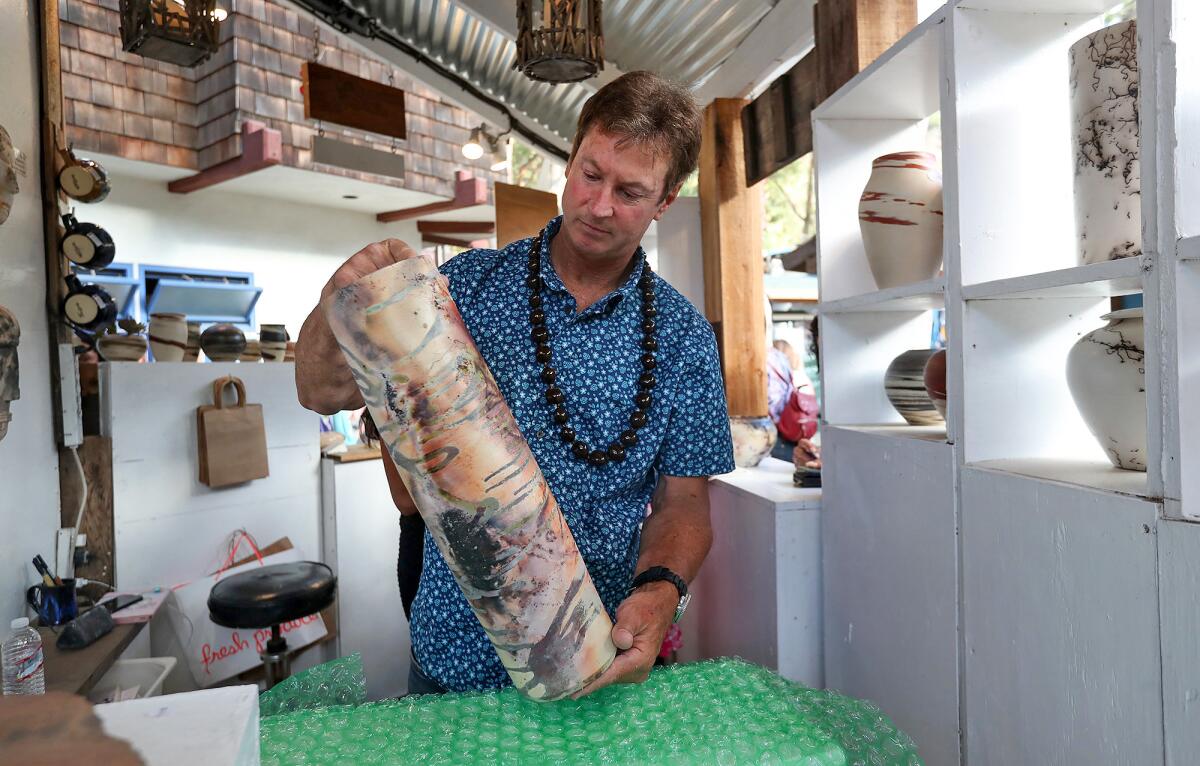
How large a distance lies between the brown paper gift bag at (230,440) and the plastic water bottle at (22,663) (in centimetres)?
139

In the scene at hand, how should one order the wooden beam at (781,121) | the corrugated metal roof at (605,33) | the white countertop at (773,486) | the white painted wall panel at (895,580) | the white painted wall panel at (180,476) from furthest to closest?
the corrugated metal roof at (605,33), the white painted wall panel at (180,476), the wooden beam at (781,121), the white countertop at (773,486), the white painted wall panel at (895,580)

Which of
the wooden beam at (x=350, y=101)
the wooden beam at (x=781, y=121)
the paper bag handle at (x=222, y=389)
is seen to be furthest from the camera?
the wooden beam at (x=350, y=101)

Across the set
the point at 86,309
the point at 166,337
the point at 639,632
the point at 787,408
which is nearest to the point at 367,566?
the point at 166,337

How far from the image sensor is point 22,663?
2.00m

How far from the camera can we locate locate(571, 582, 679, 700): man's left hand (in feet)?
3.68

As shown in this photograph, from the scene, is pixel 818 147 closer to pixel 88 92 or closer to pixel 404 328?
pixel 404 328

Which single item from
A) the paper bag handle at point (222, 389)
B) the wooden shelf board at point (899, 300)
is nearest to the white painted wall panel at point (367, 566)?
the paper bag handle at point (222, 389)

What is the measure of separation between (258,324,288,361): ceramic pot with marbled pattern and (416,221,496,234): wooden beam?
14.4ft

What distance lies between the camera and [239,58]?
6.05 m

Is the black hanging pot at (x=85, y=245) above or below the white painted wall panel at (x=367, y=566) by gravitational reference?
above

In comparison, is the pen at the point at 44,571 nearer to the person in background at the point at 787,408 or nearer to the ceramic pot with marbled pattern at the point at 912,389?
the ceramic pot with marbled pattern at the point at 912,389

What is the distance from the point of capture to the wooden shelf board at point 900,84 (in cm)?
156

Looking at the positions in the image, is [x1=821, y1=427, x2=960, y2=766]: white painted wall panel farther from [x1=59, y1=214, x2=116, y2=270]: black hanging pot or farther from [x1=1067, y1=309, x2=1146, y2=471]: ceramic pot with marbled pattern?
[x1=59, y1=214, x2=116, y2=270]: black hanging pot

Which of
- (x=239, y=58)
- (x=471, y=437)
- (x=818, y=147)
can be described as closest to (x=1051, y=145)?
(x=818, y=147)
